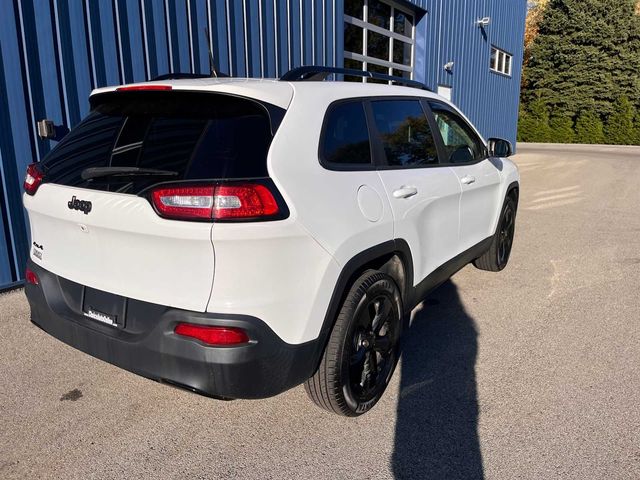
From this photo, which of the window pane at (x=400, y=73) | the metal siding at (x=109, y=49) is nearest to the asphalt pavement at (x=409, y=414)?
the metal siding at (x=109, y=49)

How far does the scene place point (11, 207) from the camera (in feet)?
15.6

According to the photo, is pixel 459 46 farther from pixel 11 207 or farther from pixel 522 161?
pixel 11 207

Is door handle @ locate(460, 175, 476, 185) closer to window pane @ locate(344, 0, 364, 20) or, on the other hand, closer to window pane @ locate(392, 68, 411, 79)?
window pane @ locate(344, 0, 364, 20)

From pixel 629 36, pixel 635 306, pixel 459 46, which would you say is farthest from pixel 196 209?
pixel 629 36

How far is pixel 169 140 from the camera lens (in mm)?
2285

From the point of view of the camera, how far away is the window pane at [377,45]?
1063 cm

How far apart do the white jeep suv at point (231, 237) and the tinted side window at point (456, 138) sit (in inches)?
36.9

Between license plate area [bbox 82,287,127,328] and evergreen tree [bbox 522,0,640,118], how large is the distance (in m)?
34.1

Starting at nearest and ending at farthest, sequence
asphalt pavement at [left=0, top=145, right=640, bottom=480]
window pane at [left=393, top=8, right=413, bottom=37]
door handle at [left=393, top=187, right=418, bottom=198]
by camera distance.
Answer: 1. asphalt pavement at [left=0, top=145, right=640, bottom=480]
2. door handle at [left=393, top=187, right=418, bottom=198]
3. window pane at [left=393, top=8, right=413, bottom=37]

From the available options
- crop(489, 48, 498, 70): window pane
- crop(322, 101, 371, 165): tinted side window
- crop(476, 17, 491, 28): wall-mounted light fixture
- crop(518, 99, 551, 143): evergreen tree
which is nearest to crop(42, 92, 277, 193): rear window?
crop(322, 101, 371, 165): tinted side window

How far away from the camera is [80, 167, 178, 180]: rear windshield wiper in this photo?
2.18 m

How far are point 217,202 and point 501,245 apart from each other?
386cm

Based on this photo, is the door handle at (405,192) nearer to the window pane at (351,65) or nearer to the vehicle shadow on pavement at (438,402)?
the vehicle shadow on pavement at (438,402)

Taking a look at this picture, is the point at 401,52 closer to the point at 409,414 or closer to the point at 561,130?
the point at 409,414
